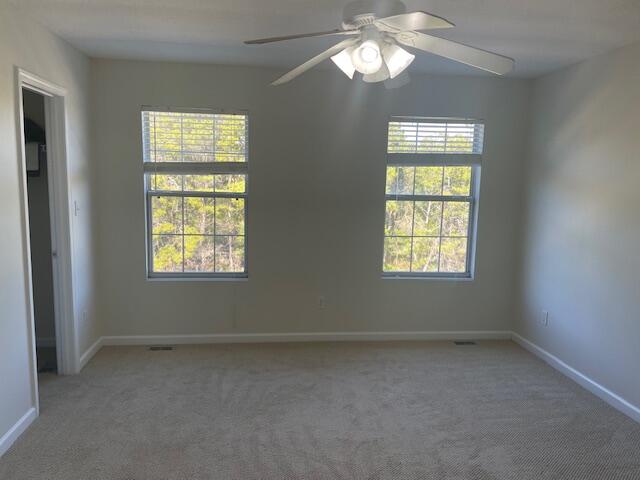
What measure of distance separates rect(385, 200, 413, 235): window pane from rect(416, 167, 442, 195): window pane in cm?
18

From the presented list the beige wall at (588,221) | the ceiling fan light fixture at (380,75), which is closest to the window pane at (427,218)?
the beige wall at (588,221)

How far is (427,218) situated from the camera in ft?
13.5

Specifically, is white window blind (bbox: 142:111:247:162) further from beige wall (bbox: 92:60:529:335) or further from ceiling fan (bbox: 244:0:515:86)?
ceiling fan (bbox: 244:0:515:86)

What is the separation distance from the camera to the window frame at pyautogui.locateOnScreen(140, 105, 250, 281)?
3754 mm

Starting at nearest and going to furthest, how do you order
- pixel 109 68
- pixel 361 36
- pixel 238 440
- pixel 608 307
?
pixel 361 36 < pixel 238 440 < pixel 608 307 < pixel 109 68

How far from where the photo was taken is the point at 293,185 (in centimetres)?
389

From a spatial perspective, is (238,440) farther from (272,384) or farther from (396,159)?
(396,159)

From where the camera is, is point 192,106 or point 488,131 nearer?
point 192,106

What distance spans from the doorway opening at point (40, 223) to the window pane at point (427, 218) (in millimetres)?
3133

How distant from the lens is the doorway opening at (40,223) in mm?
3484

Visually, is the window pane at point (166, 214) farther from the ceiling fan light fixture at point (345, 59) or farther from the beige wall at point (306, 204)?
the ceiling fan light fixture at point (345, 59)

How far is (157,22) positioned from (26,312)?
193 cm

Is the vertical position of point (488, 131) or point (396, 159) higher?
point (488, 131)

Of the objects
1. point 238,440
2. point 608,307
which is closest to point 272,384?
point 238,440
